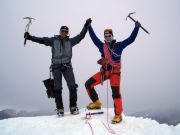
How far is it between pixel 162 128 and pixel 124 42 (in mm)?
3370

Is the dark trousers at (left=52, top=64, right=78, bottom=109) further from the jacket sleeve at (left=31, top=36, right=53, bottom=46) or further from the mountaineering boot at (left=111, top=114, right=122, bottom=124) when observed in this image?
the mountaineering boot at (left=111, top=114, right=122, bottom=124)

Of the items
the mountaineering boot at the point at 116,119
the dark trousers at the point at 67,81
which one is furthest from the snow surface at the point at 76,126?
the dark trousers at the point at 67,81

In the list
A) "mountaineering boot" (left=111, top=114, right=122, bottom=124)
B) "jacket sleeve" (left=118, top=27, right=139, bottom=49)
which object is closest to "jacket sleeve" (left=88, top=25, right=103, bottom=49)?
"jacket sleeve" (left=118, top=27, right=139, bottom=49)

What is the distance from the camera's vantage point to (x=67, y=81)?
10.4 meters

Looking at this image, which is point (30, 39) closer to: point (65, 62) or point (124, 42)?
point (65, 62)

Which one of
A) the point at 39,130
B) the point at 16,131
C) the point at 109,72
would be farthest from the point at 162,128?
the point at 16,131

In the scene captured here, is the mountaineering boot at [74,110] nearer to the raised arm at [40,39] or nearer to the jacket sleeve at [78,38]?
the jacket sleeve at [78,38]

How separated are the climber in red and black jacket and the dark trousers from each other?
58 cm

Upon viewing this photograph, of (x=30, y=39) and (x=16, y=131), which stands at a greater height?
(x=30, y=39)

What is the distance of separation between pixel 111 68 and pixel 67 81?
1.81 metres

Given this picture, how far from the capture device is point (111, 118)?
978 cm

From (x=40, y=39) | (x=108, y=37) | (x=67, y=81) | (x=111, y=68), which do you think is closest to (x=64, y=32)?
(x=40, y=39)

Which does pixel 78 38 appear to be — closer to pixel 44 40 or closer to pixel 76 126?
pixel 44 40

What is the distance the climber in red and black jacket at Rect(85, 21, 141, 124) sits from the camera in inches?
374
